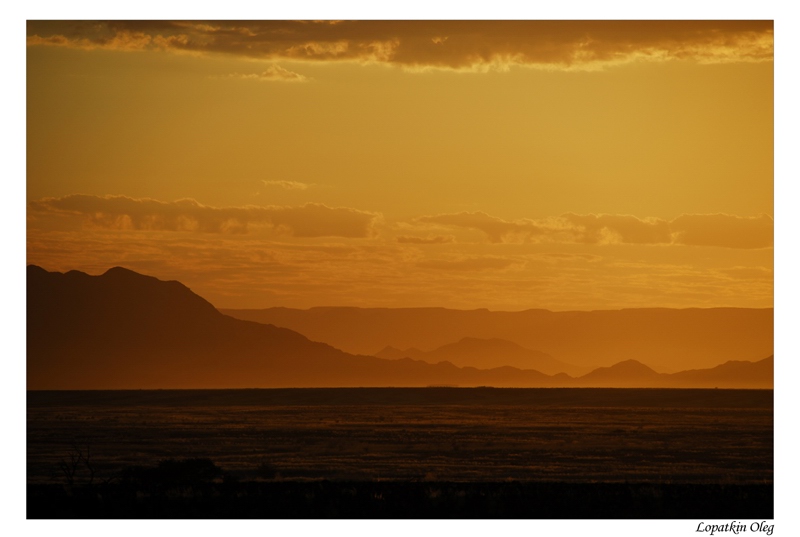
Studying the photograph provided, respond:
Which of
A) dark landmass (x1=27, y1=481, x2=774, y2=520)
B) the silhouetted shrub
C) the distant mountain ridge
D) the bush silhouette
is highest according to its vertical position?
the distant mountain ridge

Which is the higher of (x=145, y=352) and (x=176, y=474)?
(x=145, y=352)

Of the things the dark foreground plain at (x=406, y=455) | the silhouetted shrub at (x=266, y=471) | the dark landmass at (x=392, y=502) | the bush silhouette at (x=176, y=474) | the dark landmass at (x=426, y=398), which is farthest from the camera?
the dark landmass at (x=426, y=398)

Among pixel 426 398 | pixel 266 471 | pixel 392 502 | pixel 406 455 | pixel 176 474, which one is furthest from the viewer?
pixel 426 398

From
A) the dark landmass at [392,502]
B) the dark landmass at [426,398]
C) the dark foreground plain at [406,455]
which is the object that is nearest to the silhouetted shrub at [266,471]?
the dark foreground plain at [406,455]

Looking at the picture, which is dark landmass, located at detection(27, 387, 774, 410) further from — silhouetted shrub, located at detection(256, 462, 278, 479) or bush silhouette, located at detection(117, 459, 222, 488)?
bush silhouette, located at detection(117, 459, 222, 488)

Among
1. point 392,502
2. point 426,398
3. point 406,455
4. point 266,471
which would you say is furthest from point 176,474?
point 426,398

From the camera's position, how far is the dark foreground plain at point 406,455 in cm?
1766

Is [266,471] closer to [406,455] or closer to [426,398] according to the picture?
[406,455]

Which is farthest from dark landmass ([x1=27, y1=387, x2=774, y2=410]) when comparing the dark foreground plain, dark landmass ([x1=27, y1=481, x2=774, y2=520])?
dark landmass ([x1=27, y1=481, x2=774, y2=520])

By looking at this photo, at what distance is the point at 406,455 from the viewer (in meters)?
37.5

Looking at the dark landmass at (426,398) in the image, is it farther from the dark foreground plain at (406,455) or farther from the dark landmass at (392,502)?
the dark landmass at (392,502)

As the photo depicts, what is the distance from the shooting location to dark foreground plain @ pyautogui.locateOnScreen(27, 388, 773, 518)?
17656mm
